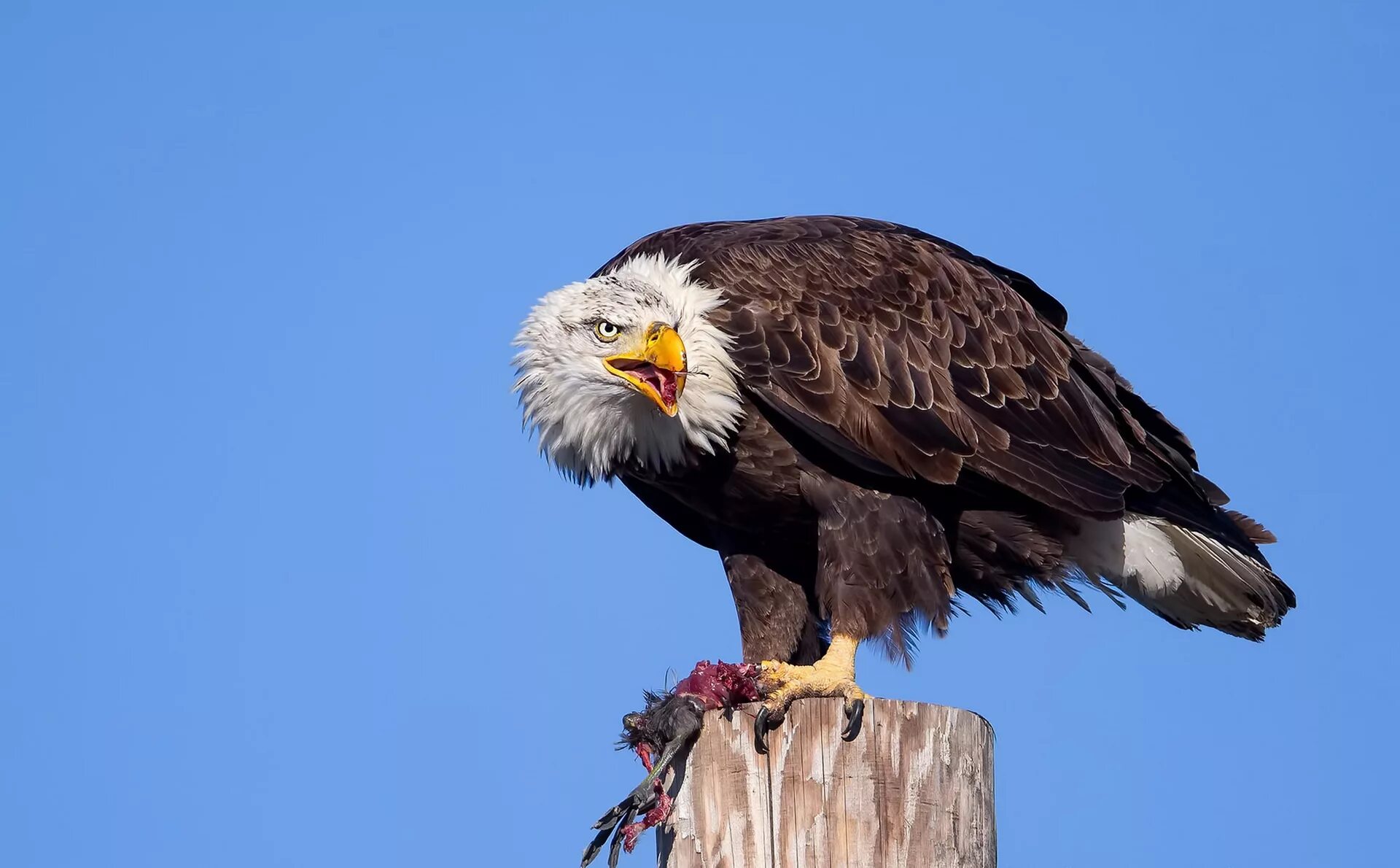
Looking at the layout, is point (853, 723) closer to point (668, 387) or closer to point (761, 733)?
point (761, 733)

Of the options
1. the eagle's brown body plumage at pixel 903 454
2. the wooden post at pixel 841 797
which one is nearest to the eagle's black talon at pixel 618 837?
the wooden post at pixel 841 797

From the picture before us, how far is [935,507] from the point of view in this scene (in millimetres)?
5871

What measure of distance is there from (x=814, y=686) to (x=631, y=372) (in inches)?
51.8

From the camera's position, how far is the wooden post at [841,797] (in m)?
4.00

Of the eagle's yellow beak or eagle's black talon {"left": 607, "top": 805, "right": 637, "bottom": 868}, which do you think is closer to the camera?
eagle's black talon {"left": 607, "top": 805, "right": 637, "bottom": 868}

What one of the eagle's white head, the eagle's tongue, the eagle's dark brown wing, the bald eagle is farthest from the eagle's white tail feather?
the eagle's tongue

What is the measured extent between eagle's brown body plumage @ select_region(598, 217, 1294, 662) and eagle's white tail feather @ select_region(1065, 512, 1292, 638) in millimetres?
16

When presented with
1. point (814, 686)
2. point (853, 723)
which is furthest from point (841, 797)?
point (814, 686)

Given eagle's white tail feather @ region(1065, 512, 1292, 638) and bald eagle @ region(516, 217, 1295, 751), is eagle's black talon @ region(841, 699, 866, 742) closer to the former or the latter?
bald eagle @ region(516, 217, 1295, 751)

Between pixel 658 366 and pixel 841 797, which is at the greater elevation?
pixel 658 366

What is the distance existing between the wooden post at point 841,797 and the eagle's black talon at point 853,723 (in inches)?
0.5

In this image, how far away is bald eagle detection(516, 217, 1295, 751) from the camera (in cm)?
559

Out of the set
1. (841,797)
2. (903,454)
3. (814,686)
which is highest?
(903,454)

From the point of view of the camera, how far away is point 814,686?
5.09 meters
